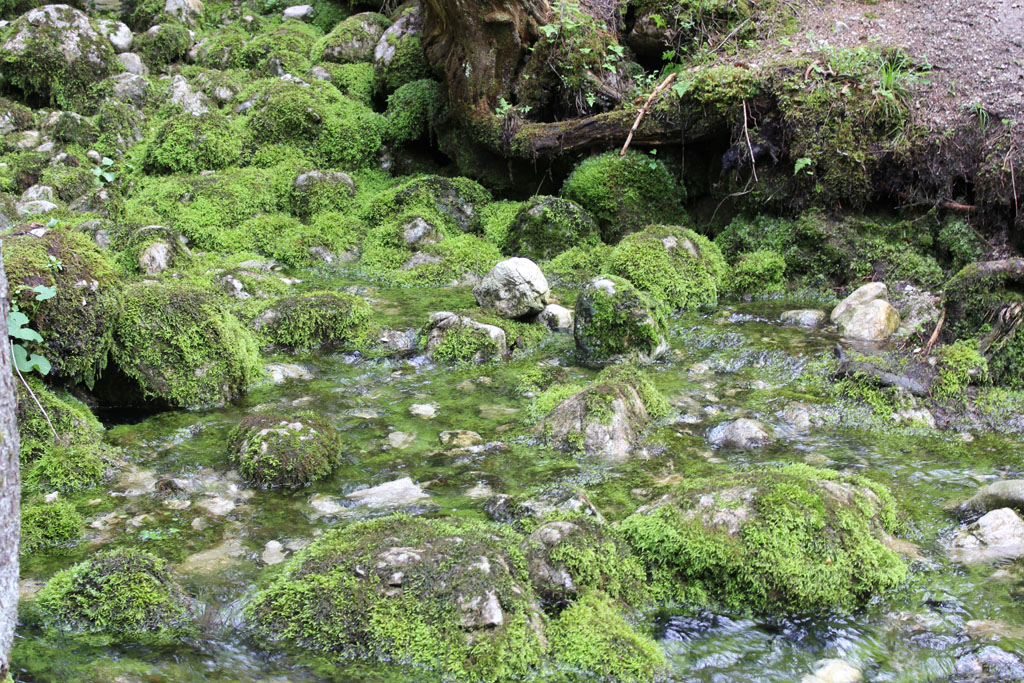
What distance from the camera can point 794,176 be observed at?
9.62 meters

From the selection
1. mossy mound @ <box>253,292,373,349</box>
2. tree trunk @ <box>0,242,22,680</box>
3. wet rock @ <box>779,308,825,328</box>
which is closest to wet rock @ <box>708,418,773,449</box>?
wet rock @ <box>779,308,825,328</box>

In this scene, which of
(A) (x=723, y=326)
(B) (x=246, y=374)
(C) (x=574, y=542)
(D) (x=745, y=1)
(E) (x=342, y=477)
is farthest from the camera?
(D) (x=745, y=1)

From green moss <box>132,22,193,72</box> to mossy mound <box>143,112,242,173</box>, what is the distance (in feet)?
9.90

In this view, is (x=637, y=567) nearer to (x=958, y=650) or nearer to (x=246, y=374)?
(x=958, y=650)

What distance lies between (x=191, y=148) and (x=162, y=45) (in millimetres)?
3952

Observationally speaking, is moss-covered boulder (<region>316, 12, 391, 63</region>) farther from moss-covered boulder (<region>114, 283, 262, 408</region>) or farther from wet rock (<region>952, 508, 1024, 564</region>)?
wet rock (<region>952, 508, 1024, 564</region>)

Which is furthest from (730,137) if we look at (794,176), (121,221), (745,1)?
(121,221)

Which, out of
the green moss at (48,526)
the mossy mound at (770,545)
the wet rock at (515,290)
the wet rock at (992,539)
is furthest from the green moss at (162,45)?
the wet rock at (992,539)

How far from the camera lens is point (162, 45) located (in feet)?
47.6

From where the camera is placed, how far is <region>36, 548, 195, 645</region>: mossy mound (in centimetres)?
338

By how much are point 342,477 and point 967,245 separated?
7.66m

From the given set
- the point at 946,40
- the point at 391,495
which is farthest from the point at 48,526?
the point at 946,40

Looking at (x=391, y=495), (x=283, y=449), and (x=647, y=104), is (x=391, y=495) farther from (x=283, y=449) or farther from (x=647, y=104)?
(x=647, y=104)

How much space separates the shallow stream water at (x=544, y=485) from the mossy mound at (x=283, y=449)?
109 millimetres
